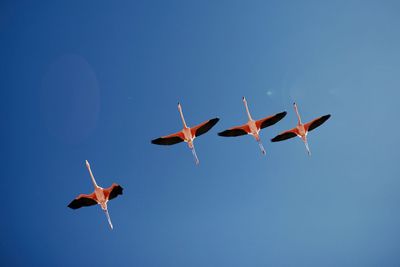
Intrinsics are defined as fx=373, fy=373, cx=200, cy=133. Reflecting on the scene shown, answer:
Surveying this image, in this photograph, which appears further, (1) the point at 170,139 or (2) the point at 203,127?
(1) the point at 170,139

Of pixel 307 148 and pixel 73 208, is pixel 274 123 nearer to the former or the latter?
pixel 307 148

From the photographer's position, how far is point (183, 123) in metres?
36.1

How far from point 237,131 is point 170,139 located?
6.73m

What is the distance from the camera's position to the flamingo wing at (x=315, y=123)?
37.1 m

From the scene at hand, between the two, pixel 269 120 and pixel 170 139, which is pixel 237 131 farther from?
pixel 170 139

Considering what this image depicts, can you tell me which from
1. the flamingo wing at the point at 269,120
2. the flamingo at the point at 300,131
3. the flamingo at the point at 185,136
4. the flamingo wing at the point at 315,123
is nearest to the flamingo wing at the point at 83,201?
the flamingo at the point at 185,136

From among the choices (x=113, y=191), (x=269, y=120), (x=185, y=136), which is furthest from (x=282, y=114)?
(x=113, y=191)

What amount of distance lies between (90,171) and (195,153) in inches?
399

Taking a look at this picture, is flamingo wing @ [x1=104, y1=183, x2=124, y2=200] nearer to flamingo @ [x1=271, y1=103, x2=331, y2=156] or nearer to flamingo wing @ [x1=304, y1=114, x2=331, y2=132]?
flamingo @ [x1=271, y1=103, x2=331, y2=156]

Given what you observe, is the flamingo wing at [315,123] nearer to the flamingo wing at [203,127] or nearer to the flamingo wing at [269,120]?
the flamingo wing at [269,120]

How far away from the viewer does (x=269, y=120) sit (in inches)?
1416

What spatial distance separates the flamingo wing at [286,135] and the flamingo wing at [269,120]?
239 cm

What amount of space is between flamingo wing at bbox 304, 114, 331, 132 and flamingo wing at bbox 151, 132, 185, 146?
1279 cm

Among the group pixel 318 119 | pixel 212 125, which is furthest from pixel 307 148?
pixel 212 125
